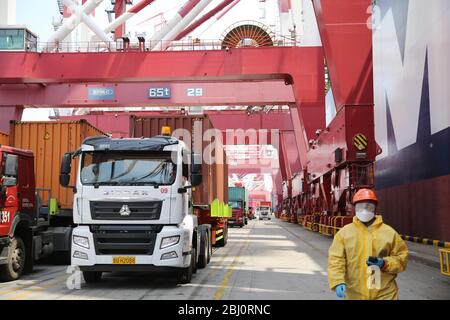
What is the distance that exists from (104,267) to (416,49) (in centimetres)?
1467

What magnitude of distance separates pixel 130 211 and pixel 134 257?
2.48 ft

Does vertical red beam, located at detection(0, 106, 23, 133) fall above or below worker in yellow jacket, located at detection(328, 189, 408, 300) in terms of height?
above

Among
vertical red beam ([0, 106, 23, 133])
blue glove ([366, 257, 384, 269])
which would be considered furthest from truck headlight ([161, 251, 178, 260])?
vertical red beam ([0, 106, 23, 133])

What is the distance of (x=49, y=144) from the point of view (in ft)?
43.2

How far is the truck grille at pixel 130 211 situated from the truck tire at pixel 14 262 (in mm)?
2217

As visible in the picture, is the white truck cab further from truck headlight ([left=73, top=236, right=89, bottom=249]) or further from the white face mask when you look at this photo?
the white face mask

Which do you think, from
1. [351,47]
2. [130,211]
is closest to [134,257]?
[130,211]

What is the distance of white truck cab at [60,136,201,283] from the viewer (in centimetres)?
870

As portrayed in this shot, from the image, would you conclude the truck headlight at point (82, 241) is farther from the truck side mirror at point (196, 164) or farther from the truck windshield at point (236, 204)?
the truck windshield at point (236, 204)

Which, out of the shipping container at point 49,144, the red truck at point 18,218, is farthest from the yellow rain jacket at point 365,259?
the shipping container at point 49,144

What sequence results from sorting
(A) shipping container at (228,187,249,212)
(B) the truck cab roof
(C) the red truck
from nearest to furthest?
(B) the truck cab roof, (C) the red truck, (A) shipping container at (228,187,249,212)

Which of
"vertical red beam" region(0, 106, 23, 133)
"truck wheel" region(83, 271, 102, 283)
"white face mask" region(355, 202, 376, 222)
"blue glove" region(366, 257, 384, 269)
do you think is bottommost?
"truck wheel" region(83, 271, 102, 283)
